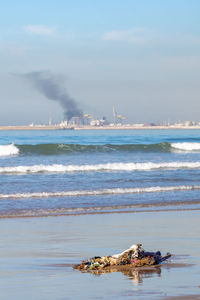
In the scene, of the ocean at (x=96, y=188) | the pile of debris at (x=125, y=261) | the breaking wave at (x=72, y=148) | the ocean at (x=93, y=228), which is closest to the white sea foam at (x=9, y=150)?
the breaking wave at (x=72, y=148)

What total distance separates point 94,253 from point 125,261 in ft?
3.01

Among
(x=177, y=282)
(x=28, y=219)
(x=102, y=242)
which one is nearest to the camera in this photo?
(x=177, y=282)

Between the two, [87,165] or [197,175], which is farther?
[87,165]

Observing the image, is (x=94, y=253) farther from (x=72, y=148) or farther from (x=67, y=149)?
(x=72, y=148)

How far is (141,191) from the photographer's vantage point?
16.4m

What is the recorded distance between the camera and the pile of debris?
644 centimetres

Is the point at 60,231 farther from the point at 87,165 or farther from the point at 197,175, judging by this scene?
the point at 87,165

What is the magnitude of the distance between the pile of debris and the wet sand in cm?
14

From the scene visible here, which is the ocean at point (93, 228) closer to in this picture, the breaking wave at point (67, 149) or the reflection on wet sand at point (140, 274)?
the reflection on wet sand at point (140, 274)

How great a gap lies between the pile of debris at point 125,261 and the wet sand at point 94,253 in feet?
0.47

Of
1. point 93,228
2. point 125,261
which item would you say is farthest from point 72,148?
point 125,261

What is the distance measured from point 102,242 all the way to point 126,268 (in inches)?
69.2

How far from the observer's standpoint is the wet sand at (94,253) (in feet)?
17.5

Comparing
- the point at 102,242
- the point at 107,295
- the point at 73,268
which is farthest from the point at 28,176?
the point at 107,295
